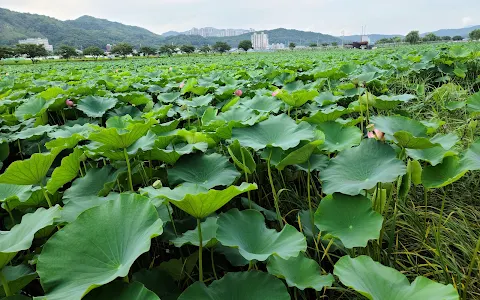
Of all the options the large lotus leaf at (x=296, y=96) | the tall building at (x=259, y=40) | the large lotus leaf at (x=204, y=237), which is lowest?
the large lotus leaf at (x=204, y=237)

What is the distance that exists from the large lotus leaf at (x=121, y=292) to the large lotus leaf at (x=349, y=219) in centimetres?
47

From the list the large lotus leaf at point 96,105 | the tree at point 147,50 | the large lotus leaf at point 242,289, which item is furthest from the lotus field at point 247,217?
the tree at point 147,50

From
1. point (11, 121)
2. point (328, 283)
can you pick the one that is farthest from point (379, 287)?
point (11, 121)

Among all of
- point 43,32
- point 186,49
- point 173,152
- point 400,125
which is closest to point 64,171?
point 173,152

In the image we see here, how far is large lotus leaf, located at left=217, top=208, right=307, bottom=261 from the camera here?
796 mm

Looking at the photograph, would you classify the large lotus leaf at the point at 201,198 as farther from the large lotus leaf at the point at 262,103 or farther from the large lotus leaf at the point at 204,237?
the large lotus leaf at the point at 262,103

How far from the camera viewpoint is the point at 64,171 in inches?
44.8

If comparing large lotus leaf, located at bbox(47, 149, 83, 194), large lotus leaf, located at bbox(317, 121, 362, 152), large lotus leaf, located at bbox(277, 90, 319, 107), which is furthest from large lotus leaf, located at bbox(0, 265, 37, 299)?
large lotus leaf, located at bbox(277, 90, 319, 107)

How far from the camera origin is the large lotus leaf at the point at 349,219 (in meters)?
0.85

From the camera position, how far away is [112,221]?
0.74 metres

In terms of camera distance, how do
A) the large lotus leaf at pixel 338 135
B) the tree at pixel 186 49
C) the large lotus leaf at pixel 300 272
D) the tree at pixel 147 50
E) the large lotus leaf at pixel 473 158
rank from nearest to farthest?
1. the large lotus leaf at pixel 300 272
2. the large lotus leaf at pixel 473 158
3. the large lotus leaf at pixel 338 135
4. the tree at pixel 147 50
5. the tree at pixel 186 49

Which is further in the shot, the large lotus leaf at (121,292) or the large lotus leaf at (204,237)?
the large lotus leaf at (204,237)

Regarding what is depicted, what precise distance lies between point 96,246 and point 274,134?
73 centimetres

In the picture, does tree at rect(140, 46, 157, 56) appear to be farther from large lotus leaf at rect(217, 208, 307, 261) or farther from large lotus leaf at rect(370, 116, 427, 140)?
large lotus leaf at rect(217, 208, 307, 261)
